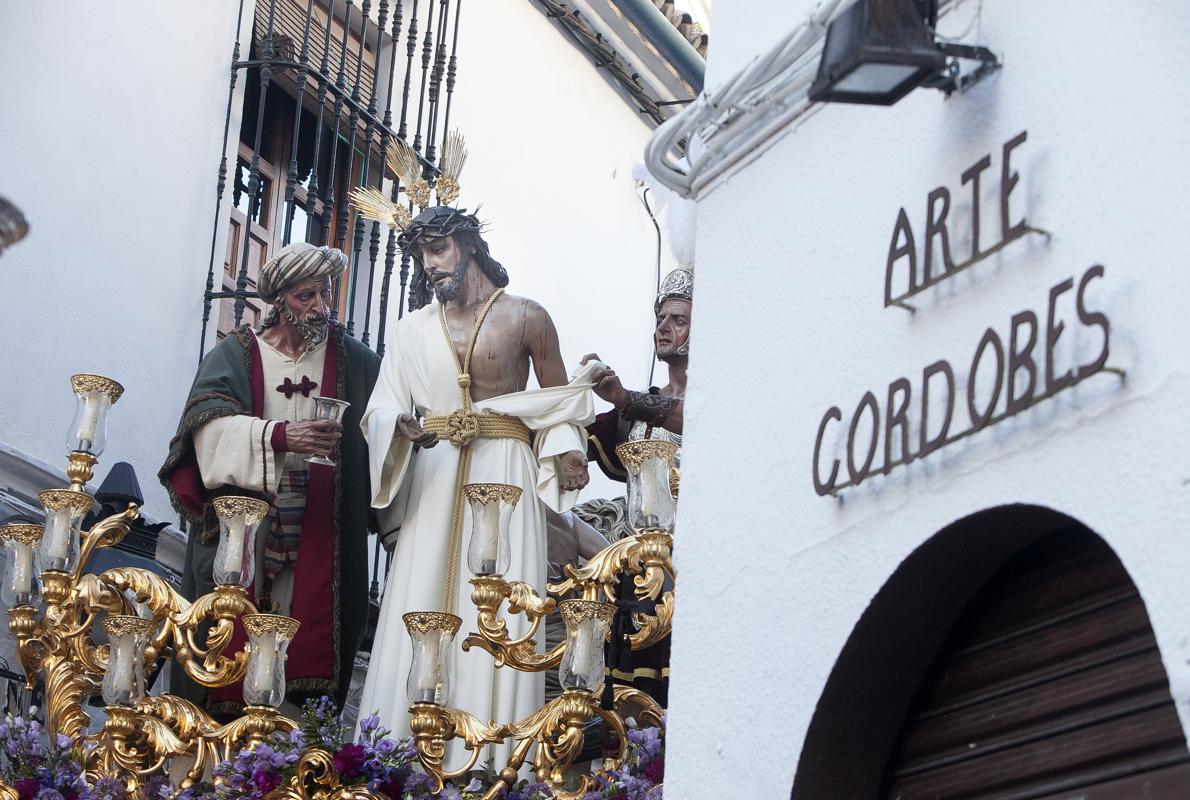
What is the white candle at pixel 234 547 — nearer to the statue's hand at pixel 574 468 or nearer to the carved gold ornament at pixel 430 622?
the carved gold ornament at pixel 430 622

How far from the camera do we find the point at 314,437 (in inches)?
273

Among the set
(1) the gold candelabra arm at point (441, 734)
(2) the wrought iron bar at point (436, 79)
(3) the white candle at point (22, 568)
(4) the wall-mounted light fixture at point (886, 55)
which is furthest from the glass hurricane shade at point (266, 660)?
(2) the wrought iron bar at point (436, 79)

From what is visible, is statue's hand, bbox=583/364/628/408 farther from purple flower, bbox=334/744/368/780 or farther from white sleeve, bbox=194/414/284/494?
purple flower, bbox=334/744/368/780

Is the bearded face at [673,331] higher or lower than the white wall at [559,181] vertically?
lower

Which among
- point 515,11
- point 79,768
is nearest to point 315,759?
point 79,768

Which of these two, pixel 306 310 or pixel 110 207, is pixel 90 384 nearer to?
pixel 306 310

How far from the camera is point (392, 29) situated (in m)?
10.6

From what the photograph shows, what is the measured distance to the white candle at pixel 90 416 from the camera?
6.72 m

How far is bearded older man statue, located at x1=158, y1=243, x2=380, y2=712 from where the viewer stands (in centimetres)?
702

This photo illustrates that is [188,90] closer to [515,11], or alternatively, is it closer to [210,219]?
[210,219]

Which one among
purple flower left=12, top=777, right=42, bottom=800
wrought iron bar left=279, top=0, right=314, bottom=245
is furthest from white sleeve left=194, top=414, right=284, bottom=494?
wrought iron bar left=279, top=0, right=314, bottom=245

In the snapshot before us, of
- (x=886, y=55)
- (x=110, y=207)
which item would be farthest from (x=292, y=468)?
(x=886, y=55)

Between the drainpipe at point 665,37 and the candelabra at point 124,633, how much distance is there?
6.66 m

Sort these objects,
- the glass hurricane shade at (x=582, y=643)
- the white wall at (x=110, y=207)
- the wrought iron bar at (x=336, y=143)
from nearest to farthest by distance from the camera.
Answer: the glass hurricane shade at (x=582, y=643)
the white wall at (x=110, y=207)
the wrought iron bar at (x=336, y=143)
